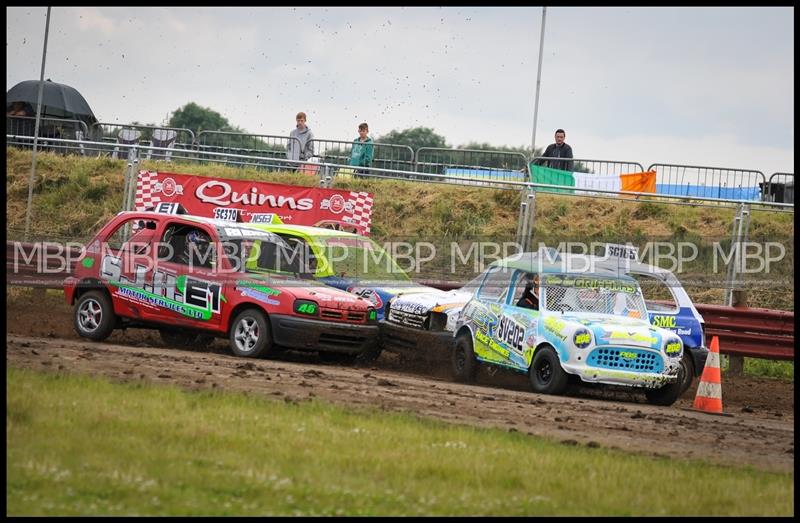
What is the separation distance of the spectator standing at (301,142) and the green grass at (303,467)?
13562 millimetres

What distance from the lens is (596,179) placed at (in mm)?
23875

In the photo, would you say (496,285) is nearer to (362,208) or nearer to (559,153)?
(362,208)

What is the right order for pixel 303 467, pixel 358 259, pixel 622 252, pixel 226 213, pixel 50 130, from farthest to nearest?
1. pixel 50 130
2. pixel 226 213
3. pixel 358 259
4. pixel 622 252
5. pixel 303 467

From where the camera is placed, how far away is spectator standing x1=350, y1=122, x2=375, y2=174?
23250 millimetres

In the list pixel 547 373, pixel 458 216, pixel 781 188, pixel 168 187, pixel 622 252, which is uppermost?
pixel 781 188

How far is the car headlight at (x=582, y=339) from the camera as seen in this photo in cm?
1334

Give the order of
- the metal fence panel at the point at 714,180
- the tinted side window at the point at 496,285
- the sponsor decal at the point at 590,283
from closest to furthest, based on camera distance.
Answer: the sponsor decal at the point at 590,283, the tinted side window at the point at 496,285, the metal fence panel at the point at 714,180

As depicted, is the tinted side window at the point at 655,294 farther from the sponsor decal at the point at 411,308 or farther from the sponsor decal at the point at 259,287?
the sponsor decal at the point at 259,287

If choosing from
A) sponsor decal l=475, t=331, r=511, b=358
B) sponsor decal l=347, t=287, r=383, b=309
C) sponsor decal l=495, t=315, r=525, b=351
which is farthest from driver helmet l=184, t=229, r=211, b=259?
sponsor decal l=495, t=315, r=525, b=351

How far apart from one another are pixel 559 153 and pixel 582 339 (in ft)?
35.7

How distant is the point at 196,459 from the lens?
838 centimetres

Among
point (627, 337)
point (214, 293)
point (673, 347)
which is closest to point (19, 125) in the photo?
point (214, 293)

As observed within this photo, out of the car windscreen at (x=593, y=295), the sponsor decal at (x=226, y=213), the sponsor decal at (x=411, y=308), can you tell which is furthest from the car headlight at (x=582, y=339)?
the sponsor decal at (x=226, y=213)

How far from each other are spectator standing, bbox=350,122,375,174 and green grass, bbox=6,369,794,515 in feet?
42.3
